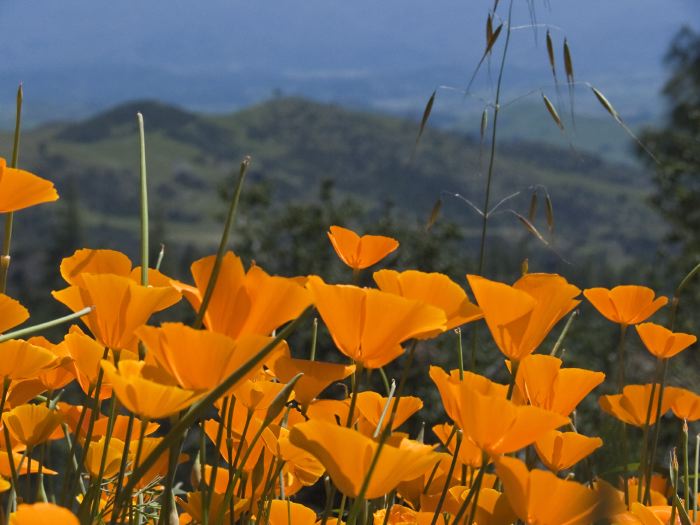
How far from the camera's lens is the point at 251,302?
1.63 feet

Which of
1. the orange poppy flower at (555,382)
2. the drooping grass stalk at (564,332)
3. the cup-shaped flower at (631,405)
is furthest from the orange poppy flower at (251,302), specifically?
the cup-shaped flower at (631,405)

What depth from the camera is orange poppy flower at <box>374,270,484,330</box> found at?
1.83 feet

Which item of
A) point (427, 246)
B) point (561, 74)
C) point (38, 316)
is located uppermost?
point (561, 74)

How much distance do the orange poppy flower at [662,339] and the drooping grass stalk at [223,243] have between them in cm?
48

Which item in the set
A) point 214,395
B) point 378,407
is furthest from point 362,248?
point 214,395

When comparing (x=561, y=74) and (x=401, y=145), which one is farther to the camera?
(x=401, y=145)

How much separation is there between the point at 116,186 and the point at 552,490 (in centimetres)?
10370

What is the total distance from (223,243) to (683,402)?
641mm

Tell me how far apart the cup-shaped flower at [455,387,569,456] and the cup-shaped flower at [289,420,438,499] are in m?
0.03

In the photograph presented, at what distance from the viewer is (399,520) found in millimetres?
702

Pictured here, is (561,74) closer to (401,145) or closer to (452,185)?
(452,185)

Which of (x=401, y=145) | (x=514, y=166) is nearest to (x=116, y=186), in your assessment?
(x=401, y=145)

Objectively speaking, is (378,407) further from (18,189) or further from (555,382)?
(18,189)

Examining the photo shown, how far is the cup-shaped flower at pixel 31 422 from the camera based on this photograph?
654 millimetres
